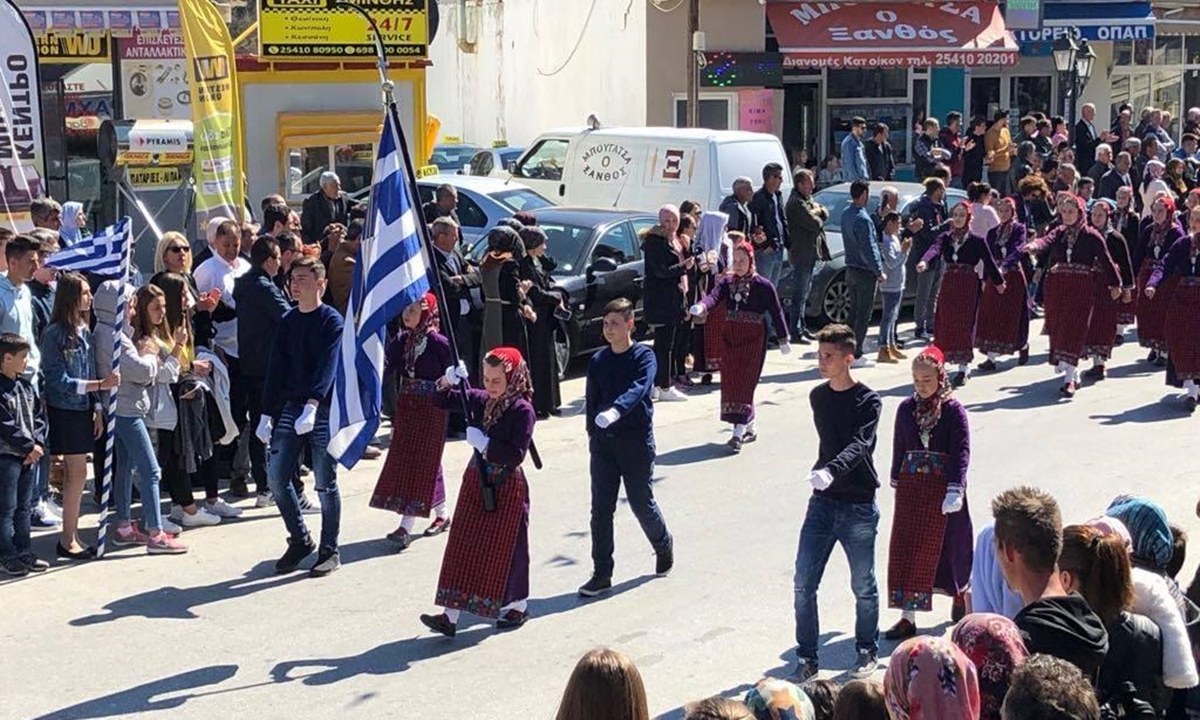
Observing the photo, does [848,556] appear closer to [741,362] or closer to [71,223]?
[741,362]

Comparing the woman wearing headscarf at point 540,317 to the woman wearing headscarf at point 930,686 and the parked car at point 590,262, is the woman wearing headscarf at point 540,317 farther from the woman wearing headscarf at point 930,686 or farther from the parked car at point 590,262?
the woman wearing headscarf at point 930,686

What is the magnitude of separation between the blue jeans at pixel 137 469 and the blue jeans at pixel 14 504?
0.55m

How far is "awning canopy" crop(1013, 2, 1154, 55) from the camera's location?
3105 centimetres

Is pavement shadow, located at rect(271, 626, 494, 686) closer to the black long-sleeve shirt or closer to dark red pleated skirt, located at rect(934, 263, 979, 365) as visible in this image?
the black long-sleeve shirt

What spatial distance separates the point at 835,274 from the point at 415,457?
8.45m

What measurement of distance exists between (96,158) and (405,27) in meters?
3.53


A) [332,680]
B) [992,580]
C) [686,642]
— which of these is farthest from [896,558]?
[332,680]

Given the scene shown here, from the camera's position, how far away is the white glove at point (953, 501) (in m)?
8.94

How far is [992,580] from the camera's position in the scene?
7.10 m

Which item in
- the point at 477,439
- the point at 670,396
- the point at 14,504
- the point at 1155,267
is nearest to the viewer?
the point at 477,439

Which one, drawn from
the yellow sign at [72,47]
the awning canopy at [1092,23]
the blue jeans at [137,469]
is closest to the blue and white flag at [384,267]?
the blue jeans at [137,469]

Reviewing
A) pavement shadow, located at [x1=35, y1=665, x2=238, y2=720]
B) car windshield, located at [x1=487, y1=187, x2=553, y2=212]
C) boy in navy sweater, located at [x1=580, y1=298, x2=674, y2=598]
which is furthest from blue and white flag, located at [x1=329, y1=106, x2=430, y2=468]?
car windshield, located at [x1=487, y1=187, x2=553, y2=212]

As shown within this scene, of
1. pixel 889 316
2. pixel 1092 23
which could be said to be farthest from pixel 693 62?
pixel 889 316

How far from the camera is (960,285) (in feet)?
53.1
